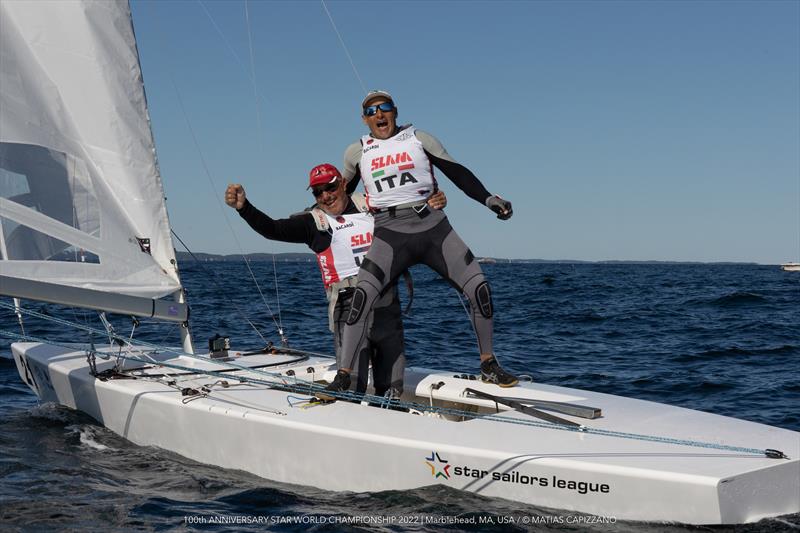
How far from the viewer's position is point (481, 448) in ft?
13.0

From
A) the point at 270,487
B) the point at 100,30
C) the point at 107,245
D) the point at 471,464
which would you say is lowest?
the point at 270,487

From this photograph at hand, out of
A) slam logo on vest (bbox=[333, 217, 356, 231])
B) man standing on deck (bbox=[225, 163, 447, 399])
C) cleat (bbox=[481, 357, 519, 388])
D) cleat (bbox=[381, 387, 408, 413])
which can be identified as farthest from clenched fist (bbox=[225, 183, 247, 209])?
cleat (bbox=[481, 357, 519, 388])

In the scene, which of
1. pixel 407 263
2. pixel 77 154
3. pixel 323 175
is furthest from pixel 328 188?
pixel 77 154

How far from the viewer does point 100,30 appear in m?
5.54

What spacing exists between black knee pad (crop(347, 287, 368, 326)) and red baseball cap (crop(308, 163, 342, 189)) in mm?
853

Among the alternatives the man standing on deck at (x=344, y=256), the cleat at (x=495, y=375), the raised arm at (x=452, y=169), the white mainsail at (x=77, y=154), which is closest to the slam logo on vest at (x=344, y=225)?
the man standing on deck at (x=344, y=256)

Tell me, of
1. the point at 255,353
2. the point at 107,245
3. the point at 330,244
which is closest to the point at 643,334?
the point at 255,353

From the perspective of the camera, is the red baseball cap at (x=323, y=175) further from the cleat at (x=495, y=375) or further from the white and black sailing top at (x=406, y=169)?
the cleat at (x=495, y=375)

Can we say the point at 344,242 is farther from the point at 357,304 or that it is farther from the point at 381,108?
the point at 381,108

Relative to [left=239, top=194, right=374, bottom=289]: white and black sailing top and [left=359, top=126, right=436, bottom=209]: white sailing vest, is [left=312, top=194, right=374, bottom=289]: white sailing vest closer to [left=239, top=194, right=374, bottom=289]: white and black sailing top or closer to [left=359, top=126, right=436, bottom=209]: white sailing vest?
[left=239, top=194, right=374, bottom=289]: white and black sailing top

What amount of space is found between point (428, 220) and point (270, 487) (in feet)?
6.30

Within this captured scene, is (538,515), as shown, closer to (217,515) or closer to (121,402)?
(217,515)

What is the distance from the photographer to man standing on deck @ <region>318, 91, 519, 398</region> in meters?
4.87

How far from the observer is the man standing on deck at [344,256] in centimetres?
520
